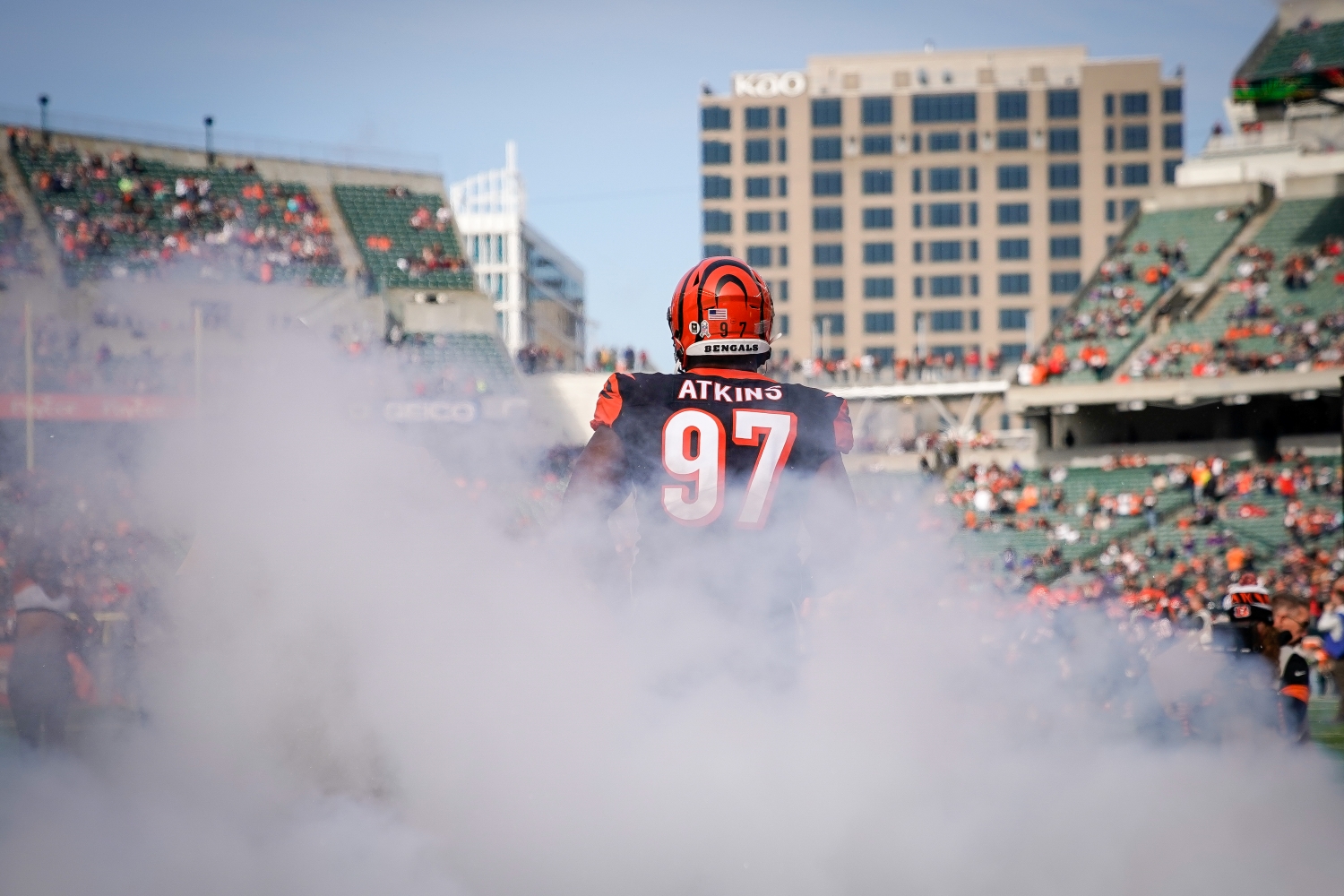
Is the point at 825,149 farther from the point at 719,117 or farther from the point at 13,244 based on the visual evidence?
the point at 13,244

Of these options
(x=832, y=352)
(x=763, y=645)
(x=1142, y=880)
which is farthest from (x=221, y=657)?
(x=832, y=352)

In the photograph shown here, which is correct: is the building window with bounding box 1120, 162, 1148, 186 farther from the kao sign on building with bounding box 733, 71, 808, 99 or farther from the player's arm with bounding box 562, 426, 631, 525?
the player's arm with bounding box 562, 426, 631, 525

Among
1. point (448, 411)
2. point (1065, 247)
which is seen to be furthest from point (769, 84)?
point (448, 411)

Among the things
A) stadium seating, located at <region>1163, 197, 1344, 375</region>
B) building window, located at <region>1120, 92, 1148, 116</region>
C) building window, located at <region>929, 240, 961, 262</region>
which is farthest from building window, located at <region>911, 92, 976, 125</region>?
stadium seating, located at <region>1163, 197, 1344, 375</region>

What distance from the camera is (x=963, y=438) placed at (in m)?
38.9

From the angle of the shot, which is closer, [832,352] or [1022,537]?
[1022,537]

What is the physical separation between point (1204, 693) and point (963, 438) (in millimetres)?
28167

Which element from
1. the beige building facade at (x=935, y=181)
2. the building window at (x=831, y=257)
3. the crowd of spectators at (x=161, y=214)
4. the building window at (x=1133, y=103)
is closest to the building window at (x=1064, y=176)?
the beige building facade at (x=935, y=181)

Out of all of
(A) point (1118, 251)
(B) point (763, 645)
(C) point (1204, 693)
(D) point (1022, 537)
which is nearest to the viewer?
(B) point (763, 645)

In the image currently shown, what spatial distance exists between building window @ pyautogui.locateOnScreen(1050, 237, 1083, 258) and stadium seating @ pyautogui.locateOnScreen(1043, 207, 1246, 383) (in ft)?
179

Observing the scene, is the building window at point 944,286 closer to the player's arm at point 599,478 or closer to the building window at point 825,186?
the building window at point 825,186

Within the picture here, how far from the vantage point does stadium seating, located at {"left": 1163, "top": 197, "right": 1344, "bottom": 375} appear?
1379 inches

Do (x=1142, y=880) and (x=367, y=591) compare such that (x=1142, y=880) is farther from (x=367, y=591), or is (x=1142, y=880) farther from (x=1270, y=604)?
(x=1270, y=604)

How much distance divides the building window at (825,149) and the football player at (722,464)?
93471 mm
